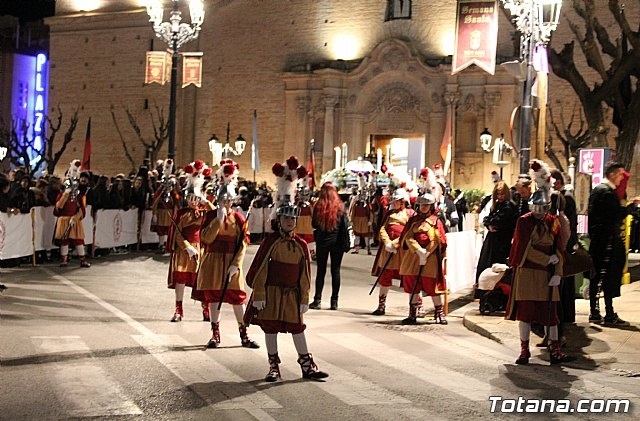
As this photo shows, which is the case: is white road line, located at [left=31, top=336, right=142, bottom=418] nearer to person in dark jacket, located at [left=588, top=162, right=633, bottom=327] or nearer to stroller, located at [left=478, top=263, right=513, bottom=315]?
stroller, located at [left=478, top=263, right=513, bottom=315]

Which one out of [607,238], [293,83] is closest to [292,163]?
[607,238]

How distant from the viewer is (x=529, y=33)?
15.6 m

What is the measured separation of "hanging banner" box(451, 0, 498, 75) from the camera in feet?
58.9

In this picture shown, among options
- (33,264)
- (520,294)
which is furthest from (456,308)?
(33,264)

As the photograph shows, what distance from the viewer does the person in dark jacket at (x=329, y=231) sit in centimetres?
1435

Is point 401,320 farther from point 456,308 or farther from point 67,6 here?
point 67,6

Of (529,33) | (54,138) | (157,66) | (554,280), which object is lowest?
(554,280)

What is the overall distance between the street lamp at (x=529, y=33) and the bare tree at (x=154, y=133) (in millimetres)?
29876

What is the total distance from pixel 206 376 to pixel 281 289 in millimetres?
1119

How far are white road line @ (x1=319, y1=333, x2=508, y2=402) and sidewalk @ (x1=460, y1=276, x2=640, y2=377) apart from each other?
1.37 meters

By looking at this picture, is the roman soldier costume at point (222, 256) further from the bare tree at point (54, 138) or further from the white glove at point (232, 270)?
the bare tree at point (54, 138)

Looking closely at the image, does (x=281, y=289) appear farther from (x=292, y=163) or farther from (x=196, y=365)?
(x=292, y=163)

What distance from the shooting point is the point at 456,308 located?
14.9 m

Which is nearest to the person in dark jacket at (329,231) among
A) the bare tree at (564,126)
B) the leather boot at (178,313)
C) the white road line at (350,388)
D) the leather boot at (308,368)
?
the leather boot at (178,313)
